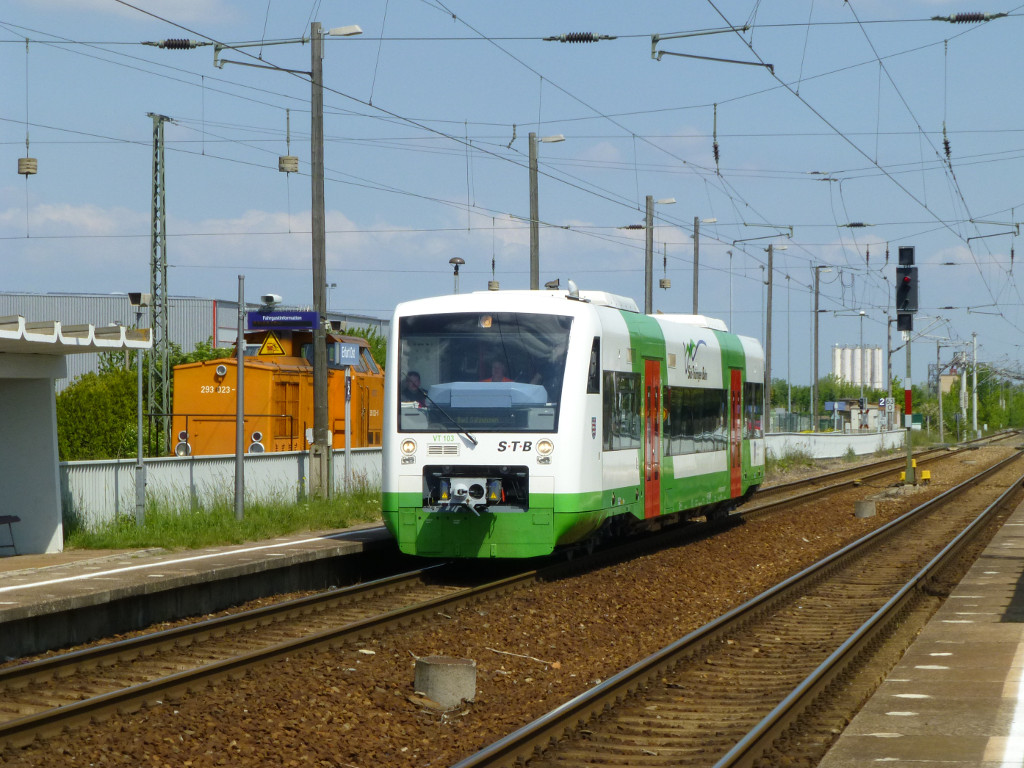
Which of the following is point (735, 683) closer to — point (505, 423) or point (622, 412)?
point (505, 423)

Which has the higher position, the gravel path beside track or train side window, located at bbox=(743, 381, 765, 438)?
train side window, located at bbox=(743, 381, 765, 438)

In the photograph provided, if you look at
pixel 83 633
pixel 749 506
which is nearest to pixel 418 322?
pixel 83 633

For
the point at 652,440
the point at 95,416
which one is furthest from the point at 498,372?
the point at 95,416

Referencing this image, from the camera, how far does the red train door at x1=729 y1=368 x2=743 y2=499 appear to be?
2245 cm

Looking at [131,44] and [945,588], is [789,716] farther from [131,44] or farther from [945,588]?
[131,44]

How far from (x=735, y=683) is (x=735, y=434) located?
503 inches

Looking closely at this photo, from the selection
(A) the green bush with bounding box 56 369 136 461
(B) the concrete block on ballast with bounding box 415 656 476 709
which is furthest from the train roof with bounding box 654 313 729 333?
(A) the green bush with bounding box 56 369 136 461

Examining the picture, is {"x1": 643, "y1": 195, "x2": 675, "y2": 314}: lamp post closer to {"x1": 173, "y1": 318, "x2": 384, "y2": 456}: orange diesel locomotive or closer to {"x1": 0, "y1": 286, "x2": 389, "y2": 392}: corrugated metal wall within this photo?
{"x1": 173, "y1": 318, "x2": 384, "y2": 456}: orange diesel locomotive

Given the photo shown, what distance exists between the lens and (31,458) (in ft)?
54.4

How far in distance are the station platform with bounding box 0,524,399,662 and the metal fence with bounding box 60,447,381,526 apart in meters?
1.56

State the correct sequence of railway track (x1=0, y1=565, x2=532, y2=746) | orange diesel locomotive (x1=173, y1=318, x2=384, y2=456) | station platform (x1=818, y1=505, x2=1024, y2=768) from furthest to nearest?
orange diesel locomotive (x1=173, y1=318, x2=384, y2=456) < railway track (x1=0, y1=565, x2=532, y2=746) < station platform (x1=818, y1=505, x2=1024, y2=768)

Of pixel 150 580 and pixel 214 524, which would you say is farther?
pixel 214 524

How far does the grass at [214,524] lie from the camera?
16.9 meters

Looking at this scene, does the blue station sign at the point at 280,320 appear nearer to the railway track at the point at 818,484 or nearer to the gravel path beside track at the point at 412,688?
the railway track at the point at 818,484
